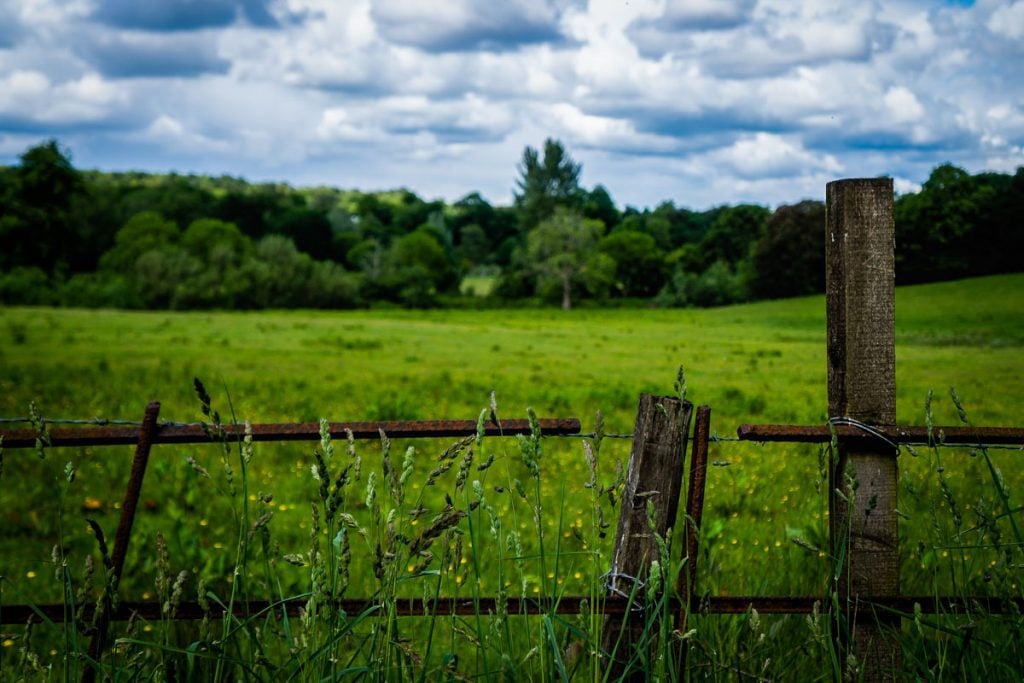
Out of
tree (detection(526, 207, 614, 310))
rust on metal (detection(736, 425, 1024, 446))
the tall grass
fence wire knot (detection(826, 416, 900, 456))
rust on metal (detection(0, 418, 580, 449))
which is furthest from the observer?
tree (detection(526, 207, 614, 310))

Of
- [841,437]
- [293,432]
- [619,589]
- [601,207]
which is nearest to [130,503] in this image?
[293,432]

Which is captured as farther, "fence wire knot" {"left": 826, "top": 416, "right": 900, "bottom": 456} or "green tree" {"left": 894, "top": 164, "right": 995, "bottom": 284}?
"green tree" {"left": 894, "top": 164, "right": 995, "bottom": 284}

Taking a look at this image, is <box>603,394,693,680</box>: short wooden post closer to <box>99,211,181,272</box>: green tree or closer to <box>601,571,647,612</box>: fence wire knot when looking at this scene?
<box>601,571,647,612</box>: fence wire knot

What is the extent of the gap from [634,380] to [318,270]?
51.6 meters

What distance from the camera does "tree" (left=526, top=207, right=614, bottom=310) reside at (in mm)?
80375

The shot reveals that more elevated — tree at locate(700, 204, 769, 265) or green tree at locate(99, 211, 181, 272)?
green tree at locate(99, 211, 181, 272)

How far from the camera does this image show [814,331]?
961 inches

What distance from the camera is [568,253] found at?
276ft

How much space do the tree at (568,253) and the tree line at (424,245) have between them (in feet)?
0.70

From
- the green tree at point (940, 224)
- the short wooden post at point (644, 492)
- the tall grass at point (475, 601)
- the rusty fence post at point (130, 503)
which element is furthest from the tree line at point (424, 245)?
the rusty fence post at point (130, 503)

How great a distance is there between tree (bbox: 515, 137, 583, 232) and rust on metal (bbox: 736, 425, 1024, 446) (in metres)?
110

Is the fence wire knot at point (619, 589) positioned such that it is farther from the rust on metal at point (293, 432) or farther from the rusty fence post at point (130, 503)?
the rusty fence post at point (130, 503)

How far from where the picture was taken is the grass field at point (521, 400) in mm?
6406

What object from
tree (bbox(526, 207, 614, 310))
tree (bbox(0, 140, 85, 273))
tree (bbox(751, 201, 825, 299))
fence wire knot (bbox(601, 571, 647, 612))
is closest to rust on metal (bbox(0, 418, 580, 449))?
fence wire knot (bbox(601, 571, 647, 612))
